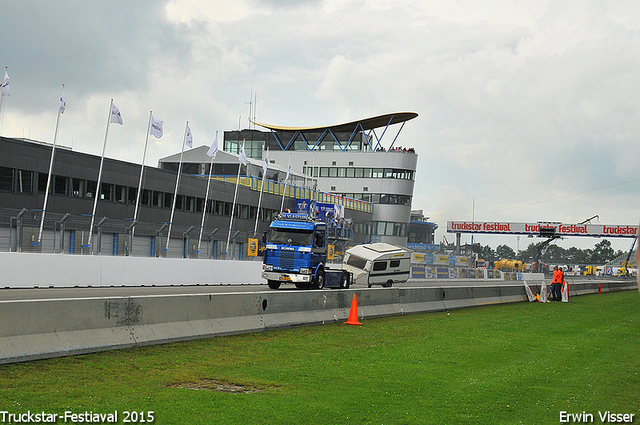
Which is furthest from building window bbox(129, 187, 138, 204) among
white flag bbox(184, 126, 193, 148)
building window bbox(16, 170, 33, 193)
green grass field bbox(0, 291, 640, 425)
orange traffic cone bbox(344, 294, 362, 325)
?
green grass field bbox(0, 291, 640, 425)

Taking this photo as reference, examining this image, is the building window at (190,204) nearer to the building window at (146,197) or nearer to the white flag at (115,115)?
the building window at (146,197)

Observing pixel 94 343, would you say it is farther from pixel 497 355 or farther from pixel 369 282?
pixel 369 282

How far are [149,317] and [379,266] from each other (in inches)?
1363

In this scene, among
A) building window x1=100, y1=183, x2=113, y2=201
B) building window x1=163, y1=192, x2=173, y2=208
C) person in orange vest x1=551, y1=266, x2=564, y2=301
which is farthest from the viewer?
building window x1=163, y1=192, x2=173, y2=208

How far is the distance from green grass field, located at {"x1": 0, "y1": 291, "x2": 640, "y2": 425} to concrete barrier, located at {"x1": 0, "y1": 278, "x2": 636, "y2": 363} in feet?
0.87

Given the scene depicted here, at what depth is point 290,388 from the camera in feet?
28.6

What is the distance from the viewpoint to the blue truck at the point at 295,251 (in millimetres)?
32250

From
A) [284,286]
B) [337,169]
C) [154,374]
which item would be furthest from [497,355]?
[337,169]

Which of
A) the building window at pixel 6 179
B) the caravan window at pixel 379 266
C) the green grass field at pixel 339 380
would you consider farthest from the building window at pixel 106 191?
the green grass field at pixel 339 380

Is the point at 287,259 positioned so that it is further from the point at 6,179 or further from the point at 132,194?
the point at 132,194

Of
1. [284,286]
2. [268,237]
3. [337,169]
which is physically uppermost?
[337,169]

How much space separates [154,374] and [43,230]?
22719 millimetres

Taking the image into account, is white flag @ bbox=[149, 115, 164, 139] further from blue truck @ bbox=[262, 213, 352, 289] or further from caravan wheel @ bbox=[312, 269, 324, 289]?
caravan wheel @ bbox=[312, 269, 324, 289]

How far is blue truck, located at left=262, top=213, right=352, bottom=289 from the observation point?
106 ft
